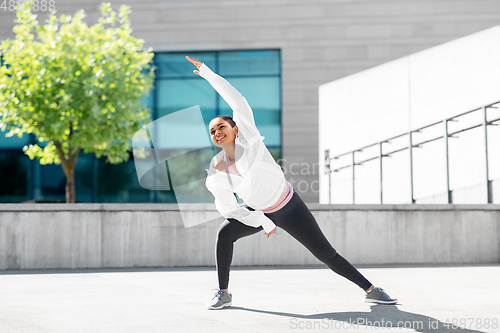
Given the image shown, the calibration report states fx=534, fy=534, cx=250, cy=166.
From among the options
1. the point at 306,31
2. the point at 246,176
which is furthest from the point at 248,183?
the point at 306,31

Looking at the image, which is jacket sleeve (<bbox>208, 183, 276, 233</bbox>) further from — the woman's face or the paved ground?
the paved ground

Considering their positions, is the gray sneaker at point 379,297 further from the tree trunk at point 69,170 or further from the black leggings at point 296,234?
the tree trunk at point 69,170

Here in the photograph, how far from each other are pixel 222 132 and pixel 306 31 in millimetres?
13971

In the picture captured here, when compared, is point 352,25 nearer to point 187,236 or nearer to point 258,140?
point 187,236

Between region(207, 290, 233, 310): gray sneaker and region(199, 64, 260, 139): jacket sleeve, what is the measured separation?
1277 millimetres

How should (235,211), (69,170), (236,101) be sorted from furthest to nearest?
(69,170)
(235,211)
(236,101)

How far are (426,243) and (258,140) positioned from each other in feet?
16.2

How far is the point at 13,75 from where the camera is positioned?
11.2m

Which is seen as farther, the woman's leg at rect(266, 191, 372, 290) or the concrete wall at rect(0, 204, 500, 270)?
the concrete wall at rect(0, 204, 500, 270)

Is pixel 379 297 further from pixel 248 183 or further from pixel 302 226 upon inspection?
pixel 248 183

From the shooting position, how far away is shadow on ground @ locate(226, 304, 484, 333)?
339cm

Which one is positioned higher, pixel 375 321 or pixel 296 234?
pixel 296 234

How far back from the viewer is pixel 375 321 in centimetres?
357

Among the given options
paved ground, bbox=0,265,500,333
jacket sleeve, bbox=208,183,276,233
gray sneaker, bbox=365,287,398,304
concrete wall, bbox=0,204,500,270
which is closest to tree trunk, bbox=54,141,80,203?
concrete wall, bbox=0,204,500,270
